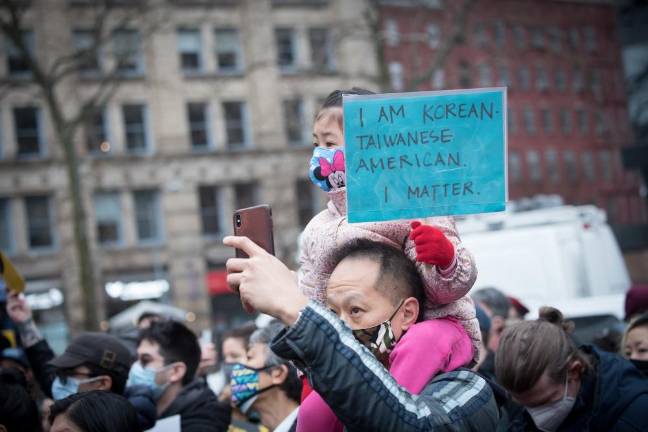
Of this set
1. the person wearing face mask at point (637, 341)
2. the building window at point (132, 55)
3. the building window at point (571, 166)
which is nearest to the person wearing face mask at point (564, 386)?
the person wearing face mask at point (637, 341)

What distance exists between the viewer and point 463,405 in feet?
6.96

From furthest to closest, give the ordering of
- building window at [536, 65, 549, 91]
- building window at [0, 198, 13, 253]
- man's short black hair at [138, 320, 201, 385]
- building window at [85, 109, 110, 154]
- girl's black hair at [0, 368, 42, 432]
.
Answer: building window at [536, 65, 549, 91], building window at [85, 109, 110, 154], building window at [0, 198, 13, 253], man's short black hair at [138, 320, 201, 385], girl's black hair at [0, 368, 42, 432]

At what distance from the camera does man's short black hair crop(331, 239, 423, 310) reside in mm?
2305

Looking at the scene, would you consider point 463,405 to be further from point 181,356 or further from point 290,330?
point 181,356

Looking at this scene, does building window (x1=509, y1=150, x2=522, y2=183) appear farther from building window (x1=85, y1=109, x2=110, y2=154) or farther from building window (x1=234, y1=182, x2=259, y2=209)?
building window (x1=85, y1=109, x2=110, y2=154)

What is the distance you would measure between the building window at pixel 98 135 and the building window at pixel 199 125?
10.6ft

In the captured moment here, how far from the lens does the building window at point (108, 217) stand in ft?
103

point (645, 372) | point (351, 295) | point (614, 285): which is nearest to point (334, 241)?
point (351, 295)

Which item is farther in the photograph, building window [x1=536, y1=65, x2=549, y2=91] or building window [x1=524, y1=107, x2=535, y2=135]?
building window [x1=524, y1=107, x2=535, y2=135]

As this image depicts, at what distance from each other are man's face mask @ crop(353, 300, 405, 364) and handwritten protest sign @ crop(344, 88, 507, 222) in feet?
1.03

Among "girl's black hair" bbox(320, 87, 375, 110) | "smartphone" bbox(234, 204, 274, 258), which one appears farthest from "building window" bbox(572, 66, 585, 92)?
"smartphone" bbox(234, 204, 274, 258)

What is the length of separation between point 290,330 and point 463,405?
0.53 m

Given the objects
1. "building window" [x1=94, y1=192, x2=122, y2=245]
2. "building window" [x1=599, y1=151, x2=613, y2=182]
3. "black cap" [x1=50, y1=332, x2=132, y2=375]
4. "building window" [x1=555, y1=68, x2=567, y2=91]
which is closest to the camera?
"black cap" [x1=50, y1=332, x2=132, y2=375]

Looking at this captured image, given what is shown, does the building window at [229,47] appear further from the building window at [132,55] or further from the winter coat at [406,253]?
the winter coat at [406,253]
